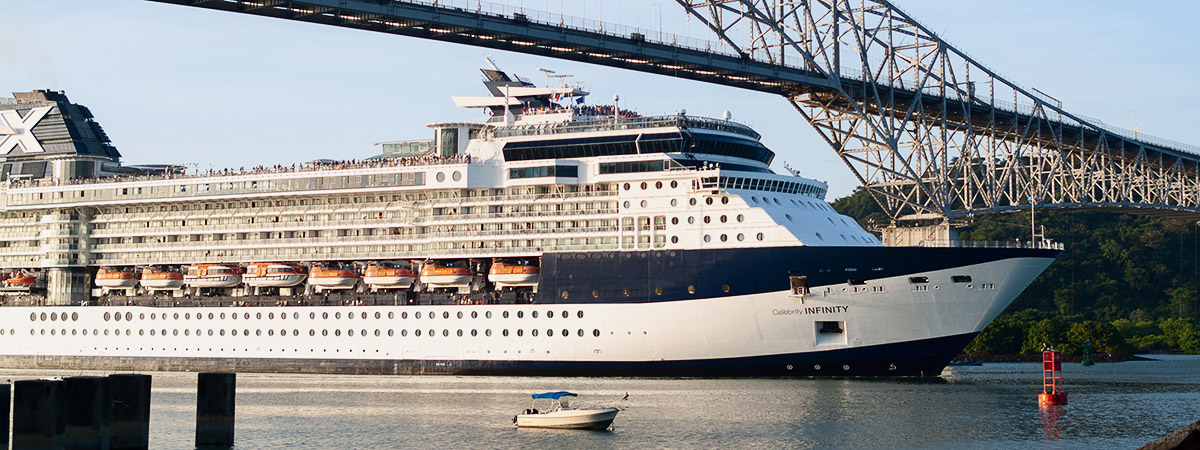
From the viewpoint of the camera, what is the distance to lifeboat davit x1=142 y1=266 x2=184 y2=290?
190ft

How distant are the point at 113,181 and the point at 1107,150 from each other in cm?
5553

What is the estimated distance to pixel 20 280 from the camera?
6141cm

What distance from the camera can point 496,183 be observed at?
52281 millimetres

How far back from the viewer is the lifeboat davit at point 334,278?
2127 inches

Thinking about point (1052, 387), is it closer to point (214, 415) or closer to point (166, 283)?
point (214, 415)

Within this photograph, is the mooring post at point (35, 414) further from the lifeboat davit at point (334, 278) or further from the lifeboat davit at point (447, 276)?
the lifeboat davit at point (334, 278)

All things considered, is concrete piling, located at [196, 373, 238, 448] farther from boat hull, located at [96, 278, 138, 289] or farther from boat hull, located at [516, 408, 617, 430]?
boat hull, located at [96, 278, 138, 289]

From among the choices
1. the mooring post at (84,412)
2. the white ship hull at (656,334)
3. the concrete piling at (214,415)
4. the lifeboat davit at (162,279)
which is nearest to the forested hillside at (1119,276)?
the white ship hull at (656,334)

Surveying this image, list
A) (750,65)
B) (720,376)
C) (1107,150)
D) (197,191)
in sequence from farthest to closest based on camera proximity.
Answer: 1. (1107,150)
2. (750,65)
3. (197,191)
4. (720,376)

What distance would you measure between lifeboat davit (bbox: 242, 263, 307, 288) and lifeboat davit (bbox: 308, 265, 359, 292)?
92cm

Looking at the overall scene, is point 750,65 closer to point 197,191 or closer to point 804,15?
point 804,15

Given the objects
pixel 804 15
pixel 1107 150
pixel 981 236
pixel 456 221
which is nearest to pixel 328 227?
pixel 456 221

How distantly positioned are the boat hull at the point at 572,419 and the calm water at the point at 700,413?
0.44 meters

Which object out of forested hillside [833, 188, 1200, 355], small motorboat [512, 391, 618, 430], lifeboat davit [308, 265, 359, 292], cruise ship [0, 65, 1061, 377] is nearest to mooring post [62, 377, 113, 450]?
small motorboat [512, 391, 618, 430]
